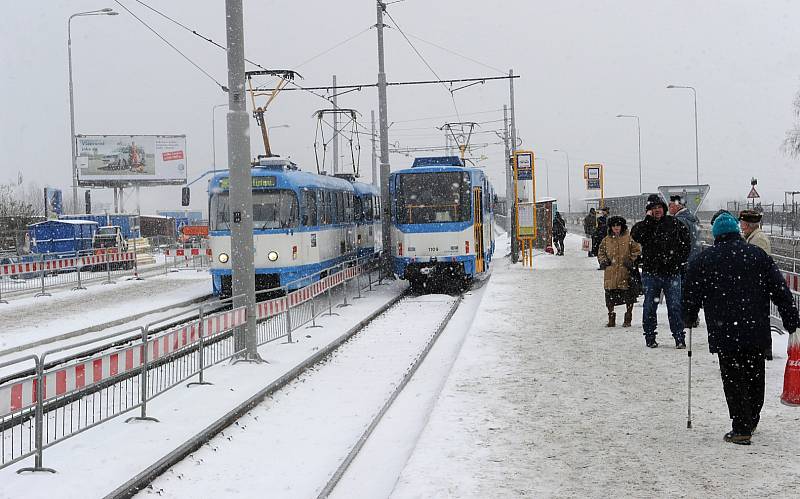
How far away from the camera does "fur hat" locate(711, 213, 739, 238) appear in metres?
7.52

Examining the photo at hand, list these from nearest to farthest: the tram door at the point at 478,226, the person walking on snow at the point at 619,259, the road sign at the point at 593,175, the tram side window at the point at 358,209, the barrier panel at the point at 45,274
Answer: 1. the person walking on snow at the point at 619,259
2. the tram door at the point at 478,226
3. the barrier panel at the point at 45,274
4. the tram side window at the point at 358,209
5. the road sign at the point at 593,175

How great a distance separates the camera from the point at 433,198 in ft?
81.5

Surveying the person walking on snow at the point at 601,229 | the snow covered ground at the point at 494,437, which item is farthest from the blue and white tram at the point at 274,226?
the snow covered ground at the point at 494,437

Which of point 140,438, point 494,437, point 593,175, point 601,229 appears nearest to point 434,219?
point 601,229

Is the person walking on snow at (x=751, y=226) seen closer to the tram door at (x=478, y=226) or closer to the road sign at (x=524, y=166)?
the tram door at (x=478, y=226)

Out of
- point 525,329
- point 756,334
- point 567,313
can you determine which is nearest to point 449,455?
point 756,334

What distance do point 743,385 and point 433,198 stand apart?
17745 mm

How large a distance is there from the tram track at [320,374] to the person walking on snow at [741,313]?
10.00ft

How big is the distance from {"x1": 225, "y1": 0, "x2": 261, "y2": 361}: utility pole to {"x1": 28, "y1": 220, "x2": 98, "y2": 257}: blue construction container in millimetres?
26552

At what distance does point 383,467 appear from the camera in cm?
771

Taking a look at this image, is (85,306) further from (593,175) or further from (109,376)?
(593,175)

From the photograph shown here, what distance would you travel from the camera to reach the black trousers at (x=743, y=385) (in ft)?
23.9

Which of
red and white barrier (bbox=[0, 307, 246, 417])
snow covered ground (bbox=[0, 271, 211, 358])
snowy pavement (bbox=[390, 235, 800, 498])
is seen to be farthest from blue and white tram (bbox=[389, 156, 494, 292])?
red and white barrier (bbox=[0, 307, 246, 417])

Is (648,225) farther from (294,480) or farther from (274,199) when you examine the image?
(274,199)
